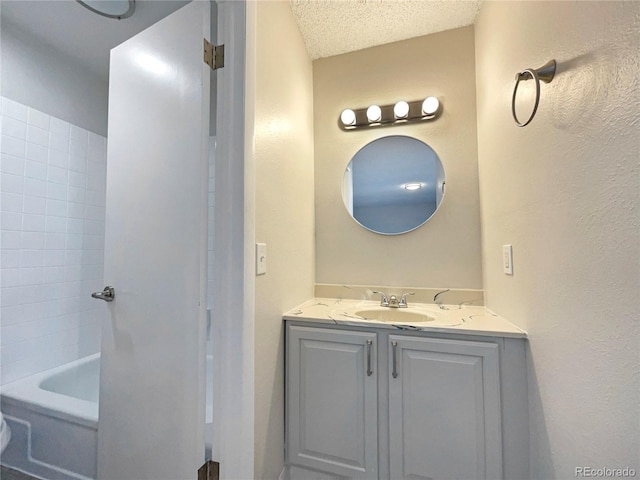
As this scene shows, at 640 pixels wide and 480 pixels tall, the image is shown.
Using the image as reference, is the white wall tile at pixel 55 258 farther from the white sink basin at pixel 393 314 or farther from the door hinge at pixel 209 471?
the white sink basin at pixel 393 314

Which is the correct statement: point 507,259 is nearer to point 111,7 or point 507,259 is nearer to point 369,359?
point 369,359

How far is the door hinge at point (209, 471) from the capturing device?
962 mm

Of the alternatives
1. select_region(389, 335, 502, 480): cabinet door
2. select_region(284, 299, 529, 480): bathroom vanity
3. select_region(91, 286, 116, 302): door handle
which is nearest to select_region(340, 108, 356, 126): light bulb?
select_region(284, 299, 529, 480): bathroom vanity

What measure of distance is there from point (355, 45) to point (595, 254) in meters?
1.82

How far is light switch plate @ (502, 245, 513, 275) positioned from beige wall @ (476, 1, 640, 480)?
0.03m

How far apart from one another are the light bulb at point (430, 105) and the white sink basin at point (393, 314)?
1220mm

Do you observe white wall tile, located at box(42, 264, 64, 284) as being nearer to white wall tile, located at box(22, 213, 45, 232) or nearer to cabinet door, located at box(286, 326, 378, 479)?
white wall tile, located at box(22, 213, 45, 232)

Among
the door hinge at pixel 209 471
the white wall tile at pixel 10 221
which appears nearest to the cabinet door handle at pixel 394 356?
the door hinge at pixel 209 471

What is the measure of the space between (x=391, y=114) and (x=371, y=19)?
54 cm

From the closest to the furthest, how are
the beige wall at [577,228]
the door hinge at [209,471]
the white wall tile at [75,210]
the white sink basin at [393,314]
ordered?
the beige wall at [577,228], the door hinge at [209,471], the white sink basin at [393,314], the white wall tile at [75,210]

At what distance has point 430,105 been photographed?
1.70 metres

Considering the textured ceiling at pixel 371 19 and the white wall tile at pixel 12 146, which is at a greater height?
the textured ceiling at pixel 371 19

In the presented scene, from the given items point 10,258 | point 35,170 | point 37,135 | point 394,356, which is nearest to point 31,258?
point 10,258

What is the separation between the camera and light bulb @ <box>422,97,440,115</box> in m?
1.69
